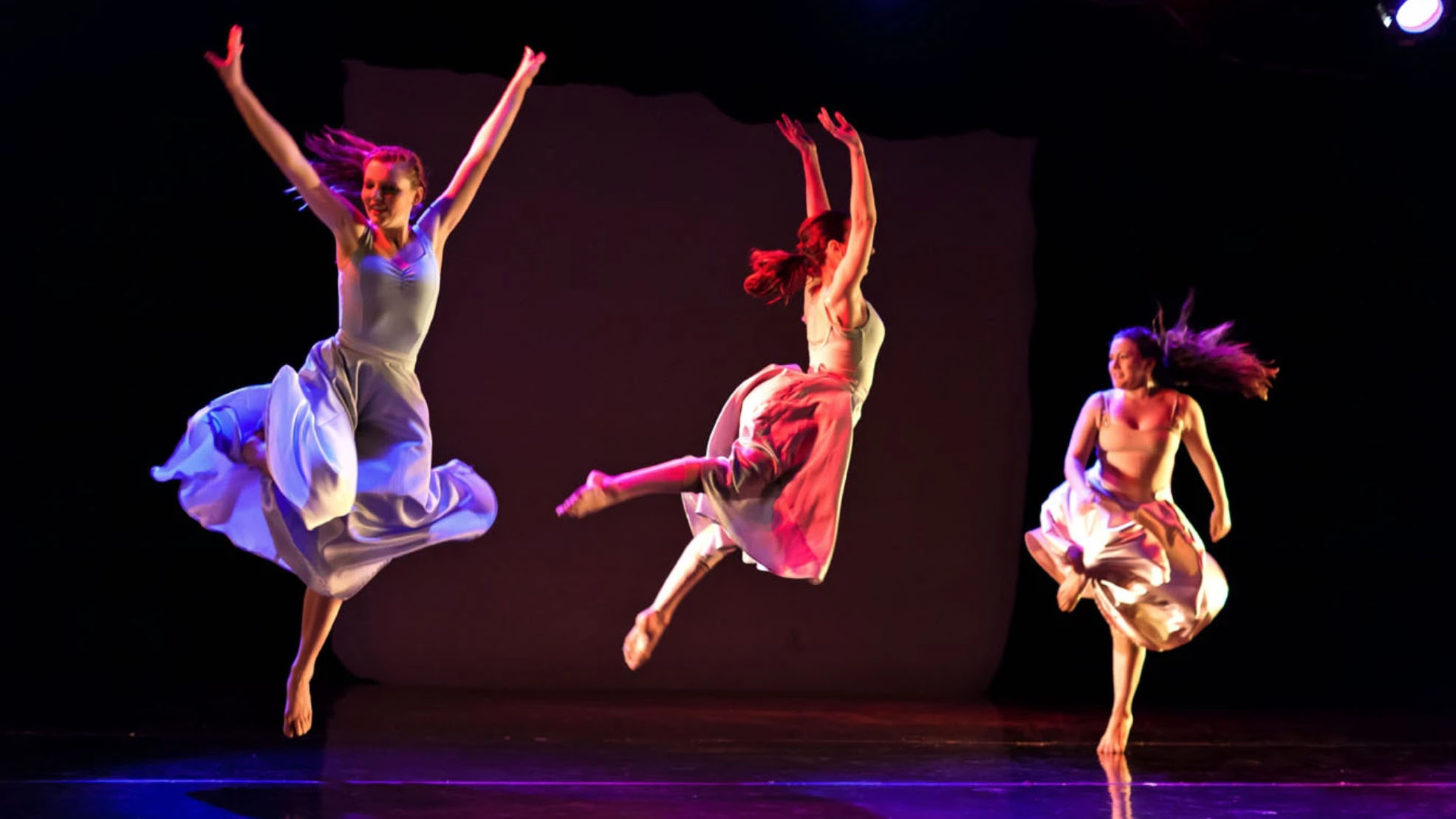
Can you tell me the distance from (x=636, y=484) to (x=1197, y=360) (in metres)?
2.01

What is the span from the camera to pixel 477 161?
3967 mm

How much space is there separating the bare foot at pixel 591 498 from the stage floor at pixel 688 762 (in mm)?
704

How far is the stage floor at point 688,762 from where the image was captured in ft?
11.2

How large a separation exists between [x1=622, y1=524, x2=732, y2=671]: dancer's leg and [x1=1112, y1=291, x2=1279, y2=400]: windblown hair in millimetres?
1486

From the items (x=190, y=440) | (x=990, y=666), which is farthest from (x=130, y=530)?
(x=990, y=666)

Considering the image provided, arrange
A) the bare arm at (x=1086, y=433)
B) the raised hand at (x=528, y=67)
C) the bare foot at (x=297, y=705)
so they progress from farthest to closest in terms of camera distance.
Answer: the bare arm at (x=1086, y=433)
the raised hand at (x=528, y=67)
the bare foot at (x=297, y=705)

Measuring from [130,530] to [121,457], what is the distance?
279 millimetres

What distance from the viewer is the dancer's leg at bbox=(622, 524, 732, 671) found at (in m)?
4.13

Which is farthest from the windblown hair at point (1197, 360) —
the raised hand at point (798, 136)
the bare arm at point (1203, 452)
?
the raised hand at point (798, 136)

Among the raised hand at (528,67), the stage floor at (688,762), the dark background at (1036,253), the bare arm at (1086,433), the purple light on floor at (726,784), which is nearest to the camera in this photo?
the stage floor at (688,762)

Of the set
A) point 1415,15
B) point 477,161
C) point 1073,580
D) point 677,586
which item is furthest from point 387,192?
point 1415,15

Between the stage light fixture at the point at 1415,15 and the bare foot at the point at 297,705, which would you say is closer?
the bare foot at the point at 297,705

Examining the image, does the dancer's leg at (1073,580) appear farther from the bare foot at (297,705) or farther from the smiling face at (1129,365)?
the bare foot at (297,705)

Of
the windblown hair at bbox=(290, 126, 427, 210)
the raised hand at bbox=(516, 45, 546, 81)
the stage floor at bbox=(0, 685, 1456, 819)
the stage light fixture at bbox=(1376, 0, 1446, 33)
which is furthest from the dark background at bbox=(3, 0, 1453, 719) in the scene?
the raised hand at bbox=(516, 45, 546, 81)
